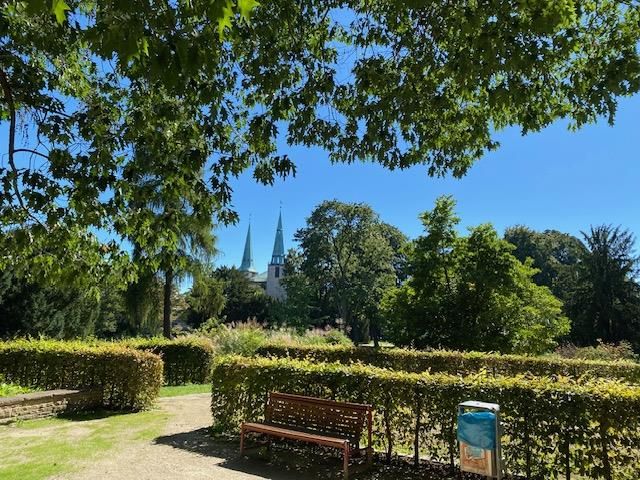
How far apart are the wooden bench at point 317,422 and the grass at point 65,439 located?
2.14 meters

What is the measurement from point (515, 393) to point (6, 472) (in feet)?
19.7

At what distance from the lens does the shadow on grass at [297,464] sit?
6.09 m

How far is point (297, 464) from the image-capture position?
6613mm

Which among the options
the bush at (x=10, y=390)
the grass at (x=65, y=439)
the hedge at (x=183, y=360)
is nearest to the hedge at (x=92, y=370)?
the grass at (x=65, y=439)

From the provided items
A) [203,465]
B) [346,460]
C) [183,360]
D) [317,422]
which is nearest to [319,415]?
[317,422]

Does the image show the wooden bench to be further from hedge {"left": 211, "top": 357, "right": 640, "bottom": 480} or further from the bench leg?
hedge {"left": 211, "top": 357, "right": 640, "bottom": 480}

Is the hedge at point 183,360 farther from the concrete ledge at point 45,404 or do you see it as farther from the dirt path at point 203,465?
the dirt path at point 203,465

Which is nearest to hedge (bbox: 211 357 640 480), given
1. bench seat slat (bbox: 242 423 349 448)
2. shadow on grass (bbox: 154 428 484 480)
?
shadow on grass (bbox: 154 428 484 480)

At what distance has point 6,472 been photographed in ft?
19.4

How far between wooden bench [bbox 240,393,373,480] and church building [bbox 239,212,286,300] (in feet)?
213

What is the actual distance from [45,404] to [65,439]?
7.31 feet

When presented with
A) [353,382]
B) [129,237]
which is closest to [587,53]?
[353,382]

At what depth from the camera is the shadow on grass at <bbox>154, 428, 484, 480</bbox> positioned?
6.09m

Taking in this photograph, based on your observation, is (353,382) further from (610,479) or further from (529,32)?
(529,32)
